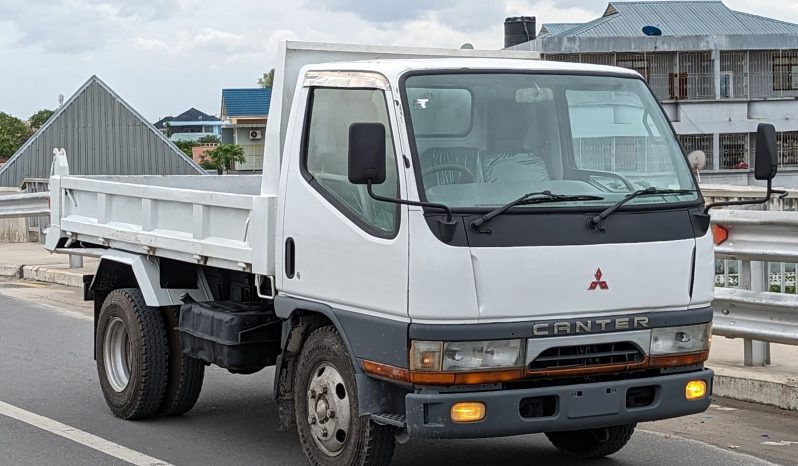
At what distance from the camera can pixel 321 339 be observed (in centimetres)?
667

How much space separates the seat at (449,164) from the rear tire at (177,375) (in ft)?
9.37

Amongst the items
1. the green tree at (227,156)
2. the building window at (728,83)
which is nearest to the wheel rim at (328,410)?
the building window at (728,83)

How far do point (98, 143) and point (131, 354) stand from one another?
36.9m

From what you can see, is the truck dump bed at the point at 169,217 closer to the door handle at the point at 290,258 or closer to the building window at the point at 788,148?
the door handle at the point at 290,258

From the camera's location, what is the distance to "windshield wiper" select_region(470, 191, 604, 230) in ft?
19.5

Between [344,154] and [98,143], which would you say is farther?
[98,143]

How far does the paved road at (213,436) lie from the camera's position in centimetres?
748

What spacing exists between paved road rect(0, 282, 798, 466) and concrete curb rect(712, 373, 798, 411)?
162 millimetres

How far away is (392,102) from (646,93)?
1482 mm

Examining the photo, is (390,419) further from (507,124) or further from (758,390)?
(758,390)

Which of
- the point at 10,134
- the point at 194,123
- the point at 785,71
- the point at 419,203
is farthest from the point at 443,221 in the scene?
the point at 194,123

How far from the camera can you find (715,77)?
60.7m

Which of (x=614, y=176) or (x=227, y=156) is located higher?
(x=227, y=156)

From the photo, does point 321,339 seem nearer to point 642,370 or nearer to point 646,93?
point 642,370
